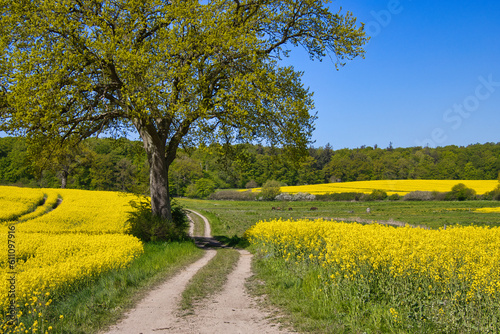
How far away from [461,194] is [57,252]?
221ft

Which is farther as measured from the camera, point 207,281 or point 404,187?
point 404,187

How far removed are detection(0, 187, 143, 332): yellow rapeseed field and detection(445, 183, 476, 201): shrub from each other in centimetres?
5881

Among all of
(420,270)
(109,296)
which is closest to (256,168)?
(109,296)

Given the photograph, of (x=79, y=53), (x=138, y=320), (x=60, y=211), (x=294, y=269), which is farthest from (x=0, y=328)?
(x=60, y=211)

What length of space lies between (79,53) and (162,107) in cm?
395

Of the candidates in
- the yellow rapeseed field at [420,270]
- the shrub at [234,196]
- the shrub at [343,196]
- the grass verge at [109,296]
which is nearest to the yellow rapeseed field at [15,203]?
the grass verge at [109,296]

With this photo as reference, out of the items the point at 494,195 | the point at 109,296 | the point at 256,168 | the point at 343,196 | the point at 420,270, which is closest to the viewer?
the point at 420,270

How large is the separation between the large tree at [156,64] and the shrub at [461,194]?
5760cm

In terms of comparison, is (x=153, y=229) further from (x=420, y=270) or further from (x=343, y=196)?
(x=343, y=196)

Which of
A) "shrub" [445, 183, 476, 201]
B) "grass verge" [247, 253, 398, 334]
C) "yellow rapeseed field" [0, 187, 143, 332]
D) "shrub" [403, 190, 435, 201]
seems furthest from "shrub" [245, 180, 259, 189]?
"grass verge" [247, 253, 398, 334]

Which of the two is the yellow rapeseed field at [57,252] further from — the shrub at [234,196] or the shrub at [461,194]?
the shrub at [234,196]

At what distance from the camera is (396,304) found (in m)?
6.01

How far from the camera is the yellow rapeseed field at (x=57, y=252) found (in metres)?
7.66

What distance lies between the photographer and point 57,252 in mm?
12047
